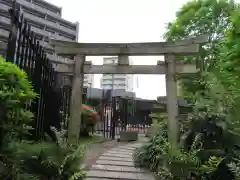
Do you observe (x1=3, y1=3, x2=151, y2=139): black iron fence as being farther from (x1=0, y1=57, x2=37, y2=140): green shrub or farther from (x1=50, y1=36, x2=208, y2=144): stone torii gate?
(x1=50, y1=36, x2=208, y2=144): stone torii gate

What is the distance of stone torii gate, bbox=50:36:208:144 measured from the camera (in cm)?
498

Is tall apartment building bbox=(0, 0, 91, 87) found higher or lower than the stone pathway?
higher

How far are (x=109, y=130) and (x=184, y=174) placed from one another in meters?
7.37

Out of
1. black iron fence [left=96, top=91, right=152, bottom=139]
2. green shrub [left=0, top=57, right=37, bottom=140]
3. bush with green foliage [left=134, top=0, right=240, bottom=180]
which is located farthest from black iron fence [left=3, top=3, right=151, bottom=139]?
black iron fence [left=96, top=91, right=152, bottom=139]

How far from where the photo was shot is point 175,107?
4.92 m

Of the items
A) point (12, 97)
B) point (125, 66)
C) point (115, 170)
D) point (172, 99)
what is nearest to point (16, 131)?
point (12, 97)

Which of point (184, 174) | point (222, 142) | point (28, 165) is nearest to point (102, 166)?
point (184, 174)

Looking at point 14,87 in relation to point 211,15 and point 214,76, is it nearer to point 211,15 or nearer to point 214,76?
point 214,76

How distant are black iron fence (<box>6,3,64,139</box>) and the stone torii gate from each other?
628mm

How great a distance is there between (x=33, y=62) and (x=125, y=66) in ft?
8.33

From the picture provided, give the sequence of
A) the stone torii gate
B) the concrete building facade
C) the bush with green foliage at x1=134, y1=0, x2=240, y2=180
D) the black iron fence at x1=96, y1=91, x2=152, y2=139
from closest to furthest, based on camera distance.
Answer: the bush with green foliage at x1=134, y1=0, x2=240, y2=180, the stone torii gate, the black iron fence at x1=96, y1=91, x2=152, y2=139, the concrete building facade

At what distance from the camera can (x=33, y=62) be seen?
3.30m

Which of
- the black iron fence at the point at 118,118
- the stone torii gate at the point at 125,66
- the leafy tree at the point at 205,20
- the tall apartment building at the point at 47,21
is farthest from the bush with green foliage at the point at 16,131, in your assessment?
the tall apartment building at the point at 47,21

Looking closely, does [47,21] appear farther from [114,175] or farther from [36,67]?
[114,175]
